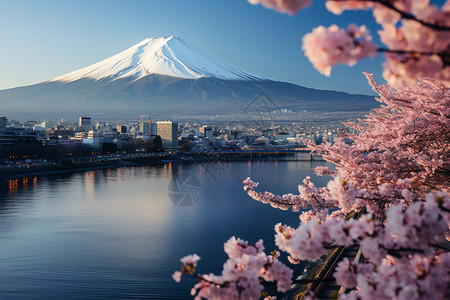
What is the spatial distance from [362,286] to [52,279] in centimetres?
654

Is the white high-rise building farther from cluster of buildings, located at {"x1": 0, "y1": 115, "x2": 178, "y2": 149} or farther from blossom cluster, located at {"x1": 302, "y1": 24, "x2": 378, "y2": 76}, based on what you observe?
blossom cluster, located at {"x1": 302, "y1": 24, "x2": 378, "y2": 76}

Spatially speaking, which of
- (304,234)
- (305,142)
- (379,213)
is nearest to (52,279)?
(305,142)

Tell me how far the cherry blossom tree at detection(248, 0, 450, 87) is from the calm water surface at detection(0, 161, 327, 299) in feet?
17.6

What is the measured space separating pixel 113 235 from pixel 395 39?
9298mm

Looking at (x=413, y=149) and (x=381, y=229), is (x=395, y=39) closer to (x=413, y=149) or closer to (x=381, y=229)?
(x=381, y=229)

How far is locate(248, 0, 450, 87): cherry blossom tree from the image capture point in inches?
28.2

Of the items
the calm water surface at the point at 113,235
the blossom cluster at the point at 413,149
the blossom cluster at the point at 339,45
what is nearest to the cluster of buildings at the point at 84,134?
the calm water surface at the point at 113,235

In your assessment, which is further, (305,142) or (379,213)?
A: (305,142)

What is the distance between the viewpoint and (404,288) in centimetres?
83

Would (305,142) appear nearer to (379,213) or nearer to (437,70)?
(379,213)

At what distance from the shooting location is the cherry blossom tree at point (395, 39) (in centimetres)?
72

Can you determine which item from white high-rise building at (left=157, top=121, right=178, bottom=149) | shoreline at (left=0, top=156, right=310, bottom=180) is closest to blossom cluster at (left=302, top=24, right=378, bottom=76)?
shoreline at (left=0, top=156, right=310, bottom=180)

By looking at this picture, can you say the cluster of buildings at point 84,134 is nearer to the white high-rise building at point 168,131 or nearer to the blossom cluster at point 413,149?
the white high-rise building at point 168,131

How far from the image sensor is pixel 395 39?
75cm
